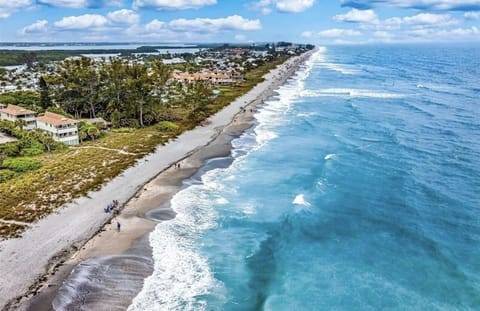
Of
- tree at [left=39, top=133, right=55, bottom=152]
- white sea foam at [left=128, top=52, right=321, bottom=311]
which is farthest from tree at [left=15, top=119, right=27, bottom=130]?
white sea foam at [left=128, top=52, right=321, bottom=311]

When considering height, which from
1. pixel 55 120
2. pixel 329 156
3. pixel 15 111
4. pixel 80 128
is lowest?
pixel 329 156

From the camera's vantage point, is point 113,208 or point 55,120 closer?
point 113,208

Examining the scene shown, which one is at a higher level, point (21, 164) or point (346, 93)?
point (346, 93)

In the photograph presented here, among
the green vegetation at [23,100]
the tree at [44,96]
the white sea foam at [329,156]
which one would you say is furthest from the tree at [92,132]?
the white sea foam at [329,156]

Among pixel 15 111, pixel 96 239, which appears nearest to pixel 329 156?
pixel 96 239

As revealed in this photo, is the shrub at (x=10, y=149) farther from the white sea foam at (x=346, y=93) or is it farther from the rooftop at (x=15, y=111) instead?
the white sea foam at (x=346, y=93)

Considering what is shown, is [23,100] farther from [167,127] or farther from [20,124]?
[167,127]

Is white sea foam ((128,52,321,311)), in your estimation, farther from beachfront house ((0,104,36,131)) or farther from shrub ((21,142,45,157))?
beachfront house ((0,104,36,131))
